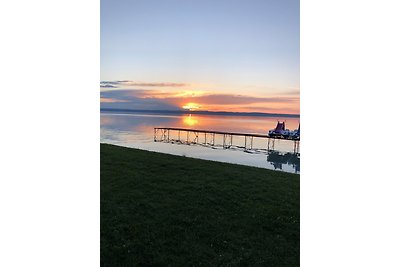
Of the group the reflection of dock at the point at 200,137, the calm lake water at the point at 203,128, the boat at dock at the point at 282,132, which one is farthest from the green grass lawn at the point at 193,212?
the boat at dock at the point at 282,132

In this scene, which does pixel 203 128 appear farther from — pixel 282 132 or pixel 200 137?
pixel 282 132

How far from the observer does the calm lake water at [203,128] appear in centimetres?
290

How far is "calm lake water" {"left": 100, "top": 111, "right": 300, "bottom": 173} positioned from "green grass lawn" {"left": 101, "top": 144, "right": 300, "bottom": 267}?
0.07 metres

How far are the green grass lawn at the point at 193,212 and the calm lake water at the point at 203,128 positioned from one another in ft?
0.23

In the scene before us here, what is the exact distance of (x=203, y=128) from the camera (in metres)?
2.96

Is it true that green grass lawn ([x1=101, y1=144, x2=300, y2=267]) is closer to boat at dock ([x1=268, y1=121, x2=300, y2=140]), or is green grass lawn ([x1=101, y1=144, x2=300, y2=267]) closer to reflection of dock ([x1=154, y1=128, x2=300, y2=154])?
reflection of dock ([x1=154, y1=128, x2=300, y2=154])
